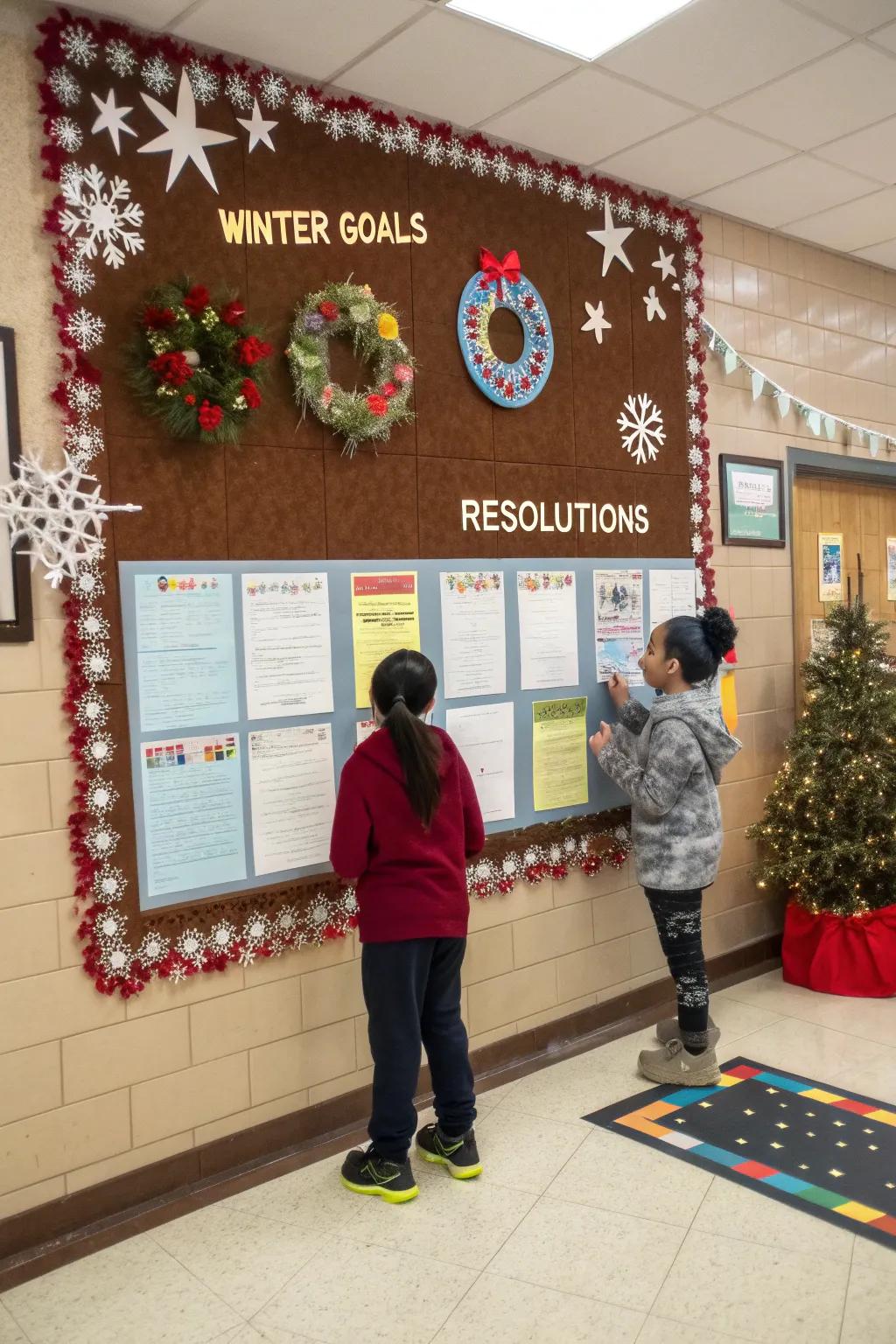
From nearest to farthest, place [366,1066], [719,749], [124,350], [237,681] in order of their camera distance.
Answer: [124,350]
[237,681]
[366,1066]
[719,749]

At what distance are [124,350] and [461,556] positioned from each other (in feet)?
3.87

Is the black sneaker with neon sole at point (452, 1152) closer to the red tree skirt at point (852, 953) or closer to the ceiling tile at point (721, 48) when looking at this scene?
the red tree skirt at point (852, 953)

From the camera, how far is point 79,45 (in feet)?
8.24

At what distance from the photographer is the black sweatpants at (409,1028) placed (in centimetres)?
267

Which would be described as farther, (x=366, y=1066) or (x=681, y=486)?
(x=681, y=486)

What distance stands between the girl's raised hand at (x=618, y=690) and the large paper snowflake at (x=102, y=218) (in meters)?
2.03

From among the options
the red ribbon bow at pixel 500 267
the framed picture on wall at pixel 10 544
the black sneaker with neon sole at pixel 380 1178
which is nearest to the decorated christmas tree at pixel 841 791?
the red ribbon bow at pixel 500 267

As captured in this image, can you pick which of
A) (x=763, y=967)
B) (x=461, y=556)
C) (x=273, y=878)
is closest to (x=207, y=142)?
(x=461, y=556)

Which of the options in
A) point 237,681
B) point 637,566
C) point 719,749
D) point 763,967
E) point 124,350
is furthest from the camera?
point 763,967

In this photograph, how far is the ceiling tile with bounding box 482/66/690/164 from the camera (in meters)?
3.10

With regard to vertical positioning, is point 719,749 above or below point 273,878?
above

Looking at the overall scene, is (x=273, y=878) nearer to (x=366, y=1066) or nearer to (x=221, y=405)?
(x=366, y=1066)

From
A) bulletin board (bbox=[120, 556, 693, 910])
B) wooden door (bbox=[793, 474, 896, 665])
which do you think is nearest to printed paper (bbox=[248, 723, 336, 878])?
bulletin board (bbox=[120, 556, 693, 910])

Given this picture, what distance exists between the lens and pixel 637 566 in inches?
152
